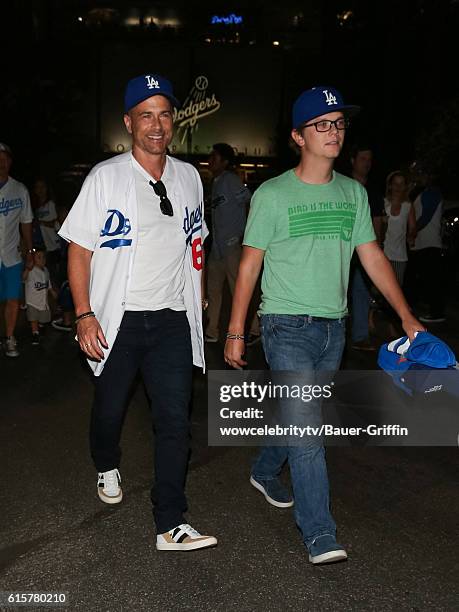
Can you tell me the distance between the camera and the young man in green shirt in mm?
3896

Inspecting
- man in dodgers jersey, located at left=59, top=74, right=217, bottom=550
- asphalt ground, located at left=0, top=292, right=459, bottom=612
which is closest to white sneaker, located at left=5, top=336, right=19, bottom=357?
asphalt ground, located at left=0, top=292, right=459, bottom=612

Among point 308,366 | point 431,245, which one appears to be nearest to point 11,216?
point 308,366

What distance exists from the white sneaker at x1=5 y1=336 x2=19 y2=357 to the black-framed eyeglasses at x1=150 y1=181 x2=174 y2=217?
15.7ft

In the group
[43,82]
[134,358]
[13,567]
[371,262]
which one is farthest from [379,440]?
[43,82]

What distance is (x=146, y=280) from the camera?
13.4 ft

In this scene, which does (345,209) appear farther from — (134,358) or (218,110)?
(218,110)

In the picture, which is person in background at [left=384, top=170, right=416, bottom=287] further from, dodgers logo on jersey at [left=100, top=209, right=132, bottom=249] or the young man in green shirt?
dodgers logo on jersey at [left=100, top=209, right=132, bottom=249]

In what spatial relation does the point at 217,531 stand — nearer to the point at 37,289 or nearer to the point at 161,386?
the point at 161,386

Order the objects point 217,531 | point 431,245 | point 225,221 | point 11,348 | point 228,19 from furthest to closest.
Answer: point 228,19, point 431,245, point 225,221, point 11,348, point 217,531

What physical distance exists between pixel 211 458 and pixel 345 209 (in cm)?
224

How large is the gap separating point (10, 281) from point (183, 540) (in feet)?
15.8

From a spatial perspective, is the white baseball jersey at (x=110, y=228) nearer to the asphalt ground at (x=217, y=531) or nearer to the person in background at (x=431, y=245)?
the asphalt ground at (x=217, y=531)

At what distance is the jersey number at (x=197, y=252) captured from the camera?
4.30m

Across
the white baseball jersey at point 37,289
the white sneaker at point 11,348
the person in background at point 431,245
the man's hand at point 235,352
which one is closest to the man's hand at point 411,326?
the man's hand at point 235,352
